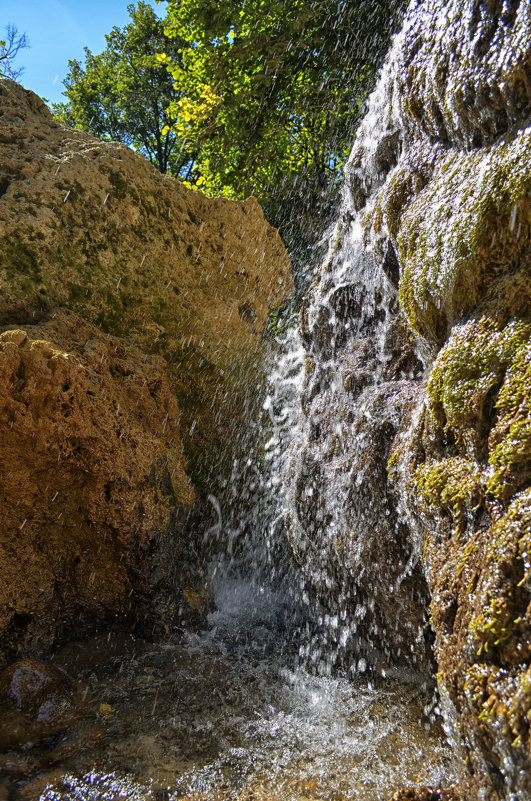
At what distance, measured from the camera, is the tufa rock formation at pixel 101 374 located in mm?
3391

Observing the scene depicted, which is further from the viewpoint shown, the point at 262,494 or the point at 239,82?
the point at 239,82

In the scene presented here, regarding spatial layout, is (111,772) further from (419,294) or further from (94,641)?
(419,294)

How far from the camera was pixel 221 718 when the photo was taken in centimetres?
286

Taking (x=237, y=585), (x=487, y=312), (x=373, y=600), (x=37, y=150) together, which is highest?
(x=37, y=150)

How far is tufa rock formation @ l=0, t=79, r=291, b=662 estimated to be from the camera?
133 inches

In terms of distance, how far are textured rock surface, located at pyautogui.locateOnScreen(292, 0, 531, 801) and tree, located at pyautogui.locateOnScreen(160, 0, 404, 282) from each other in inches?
270

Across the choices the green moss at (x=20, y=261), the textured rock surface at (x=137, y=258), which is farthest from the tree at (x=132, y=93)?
the green moss at (x=20, y=261)

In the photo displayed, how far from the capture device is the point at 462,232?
2180 millimetres

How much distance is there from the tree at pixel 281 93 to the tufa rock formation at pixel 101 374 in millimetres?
5362

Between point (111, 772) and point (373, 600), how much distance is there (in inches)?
65.1

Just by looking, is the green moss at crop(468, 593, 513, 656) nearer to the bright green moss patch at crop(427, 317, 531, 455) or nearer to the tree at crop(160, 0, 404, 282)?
the bright green moss patch at crop(427, 317, 531, 455)

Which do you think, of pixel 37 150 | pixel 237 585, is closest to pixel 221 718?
pixel 237 585

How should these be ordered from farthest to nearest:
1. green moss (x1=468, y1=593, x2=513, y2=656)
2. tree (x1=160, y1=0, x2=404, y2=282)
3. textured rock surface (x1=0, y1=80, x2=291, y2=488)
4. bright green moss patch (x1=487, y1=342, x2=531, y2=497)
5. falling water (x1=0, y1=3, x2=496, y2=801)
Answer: tree (x1=160, y1=0, x2=404, y2=282)
textured rock surface (x1=0, y1=80, x2=291, y2=488)
falling water (x1=0, y1=3, x2=496, y2=801)
bright green moss patch (x1=487, y1=342, x2=531, y2=497)
green moss (x1=468, y1=593, x2=513, y2=656)

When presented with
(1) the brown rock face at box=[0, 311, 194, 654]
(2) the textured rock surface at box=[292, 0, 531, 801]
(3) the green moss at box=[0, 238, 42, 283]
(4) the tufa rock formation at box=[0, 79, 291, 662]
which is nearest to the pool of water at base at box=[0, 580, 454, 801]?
(1) the brown rock face at box=[0, 311, 194, 654]
